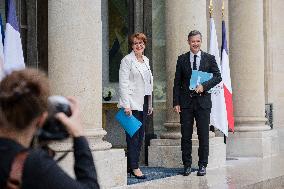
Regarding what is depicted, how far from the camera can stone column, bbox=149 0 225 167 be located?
10281 mm

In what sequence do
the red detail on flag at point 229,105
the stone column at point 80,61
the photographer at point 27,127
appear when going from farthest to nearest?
the red detail on flag at point 229,105 < the stone column at point 80,61 < the photographer at point 27,127

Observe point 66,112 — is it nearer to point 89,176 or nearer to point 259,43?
point 89,176

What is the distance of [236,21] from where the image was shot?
43.2ft

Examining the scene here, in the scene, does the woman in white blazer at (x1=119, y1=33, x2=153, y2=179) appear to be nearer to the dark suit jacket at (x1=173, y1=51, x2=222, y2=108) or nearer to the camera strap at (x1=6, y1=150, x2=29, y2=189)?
the dark suit jacket at (x1=173, y1=51, x2=222, y2=108)

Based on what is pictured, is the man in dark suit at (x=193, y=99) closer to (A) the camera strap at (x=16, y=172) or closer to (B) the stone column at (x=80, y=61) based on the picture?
(B) the stone column at (x=80, y=61)

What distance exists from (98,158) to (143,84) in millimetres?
1784

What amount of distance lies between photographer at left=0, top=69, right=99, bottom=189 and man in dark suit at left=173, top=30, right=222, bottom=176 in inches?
271

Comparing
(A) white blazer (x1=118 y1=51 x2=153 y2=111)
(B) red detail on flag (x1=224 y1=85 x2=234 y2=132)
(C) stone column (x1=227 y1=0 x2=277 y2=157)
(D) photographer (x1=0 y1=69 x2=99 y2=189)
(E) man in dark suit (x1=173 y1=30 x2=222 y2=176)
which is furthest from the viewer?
(C) stone column (x1=227 y1=0 x2=277 y2=157)

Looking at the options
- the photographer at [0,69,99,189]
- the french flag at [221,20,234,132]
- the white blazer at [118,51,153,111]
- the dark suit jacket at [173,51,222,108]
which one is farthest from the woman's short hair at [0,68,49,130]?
the french flag at [221,20,234,132]

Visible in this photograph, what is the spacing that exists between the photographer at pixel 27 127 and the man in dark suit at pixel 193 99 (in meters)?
6.88

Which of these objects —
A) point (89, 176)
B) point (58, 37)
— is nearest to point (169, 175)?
point (58, 37)

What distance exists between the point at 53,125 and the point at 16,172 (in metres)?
A: 0.22

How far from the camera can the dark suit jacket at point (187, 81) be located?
9.08 m

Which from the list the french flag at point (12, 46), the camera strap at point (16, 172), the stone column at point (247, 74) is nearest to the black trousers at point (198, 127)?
the french flag at point (12, 46)
